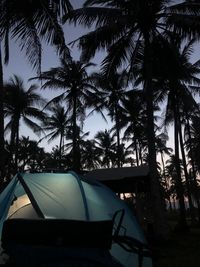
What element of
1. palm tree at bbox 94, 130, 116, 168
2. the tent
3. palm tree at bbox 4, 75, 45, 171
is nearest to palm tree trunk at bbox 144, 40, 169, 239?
the tent

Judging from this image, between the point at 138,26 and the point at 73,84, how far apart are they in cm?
1162

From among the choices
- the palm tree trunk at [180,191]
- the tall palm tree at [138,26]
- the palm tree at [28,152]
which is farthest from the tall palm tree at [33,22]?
the palm tree at [28,152]

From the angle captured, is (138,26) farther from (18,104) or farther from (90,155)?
(90,155)

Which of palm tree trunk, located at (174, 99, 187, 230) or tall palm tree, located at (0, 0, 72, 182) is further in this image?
palm tree trunk, located at (174, 99, 187, 230)

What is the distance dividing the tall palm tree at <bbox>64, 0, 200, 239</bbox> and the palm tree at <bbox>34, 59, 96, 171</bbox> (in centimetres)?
963

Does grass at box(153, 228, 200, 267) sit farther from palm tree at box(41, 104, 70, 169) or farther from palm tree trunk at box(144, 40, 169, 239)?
palm tree at box(41, 104, 70, 169)

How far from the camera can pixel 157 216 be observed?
13.4 m

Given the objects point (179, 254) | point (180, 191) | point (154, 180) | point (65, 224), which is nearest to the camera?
point (65, 224)

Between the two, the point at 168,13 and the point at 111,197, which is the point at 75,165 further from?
the point at 111,197

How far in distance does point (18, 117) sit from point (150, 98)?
689 inches

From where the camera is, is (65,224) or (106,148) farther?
(106,148)

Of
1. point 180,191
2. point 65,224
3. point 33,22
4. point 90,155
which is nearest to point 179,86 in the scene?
point 180,191

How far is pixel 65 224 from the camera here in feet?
12.6

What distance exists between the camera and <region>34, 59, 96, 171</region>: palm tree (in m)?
25.4
